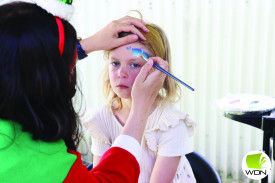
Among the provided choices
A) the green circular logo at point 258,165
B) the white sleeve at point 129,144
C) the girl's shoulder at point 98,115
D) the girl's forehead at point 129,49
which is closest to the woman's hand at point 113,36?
the girl's forehead at point 129,49

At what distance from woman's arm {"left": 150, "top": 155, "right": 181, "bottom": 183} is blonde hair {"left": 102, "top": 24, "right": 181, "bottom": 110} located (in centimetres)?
21

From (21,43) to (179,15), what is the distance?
1.53m

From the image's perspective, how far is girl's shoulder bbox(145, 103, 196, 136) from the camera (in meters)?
1.10

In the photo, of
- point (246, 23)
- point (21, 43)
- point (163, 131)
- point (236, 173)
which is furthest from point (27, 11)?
point (236, 173)

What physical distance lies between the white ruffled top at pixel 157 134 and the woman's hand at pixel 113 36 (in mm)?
279

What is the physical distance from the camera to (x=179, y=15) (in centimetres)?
200

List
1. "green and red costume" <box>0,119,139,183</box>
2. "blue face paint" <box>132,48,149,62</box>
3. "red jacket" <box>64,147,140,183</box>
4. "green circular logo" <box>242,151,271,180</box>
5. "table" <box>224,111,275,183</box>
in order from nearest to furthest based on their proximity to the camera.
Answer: "green and red costume" <box>0,119,139,183</box>, "red jacket" <box>64,147,140,183</box>, "blue face paint" <box>132,48,149,62</box>, "table" <box>224,111,275,183</box>, "green circular logo" <box>242,151,271,180</box>

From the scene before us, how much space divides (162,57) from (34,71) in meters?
0.60

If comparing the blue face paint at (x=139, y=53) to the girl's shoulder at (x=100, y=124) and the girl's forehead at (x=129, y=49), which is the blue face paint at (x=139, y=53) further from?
the girl's shoulder at (x=100, y=124)

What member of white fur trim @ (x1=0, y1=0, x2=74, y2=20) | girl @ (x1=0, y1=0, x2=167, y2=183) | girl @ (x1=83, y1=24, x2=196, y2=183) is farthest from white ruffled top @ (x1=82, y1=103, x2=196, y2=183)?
white fur trim @ (x1=0, y1=0, x2=74, y2=20)

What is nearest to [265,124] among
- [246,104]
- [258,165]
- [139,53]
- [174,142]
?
[246,104]

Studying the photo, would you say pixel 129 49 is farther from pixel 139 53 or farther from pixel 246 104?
pixel 246 104

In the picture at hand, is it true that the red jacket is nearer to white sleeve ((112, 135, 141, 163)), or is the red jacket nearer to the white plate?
white sleeve ((112, 135, 141, 163))

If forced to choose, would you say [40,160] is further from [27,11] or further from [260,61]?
[260,61]
